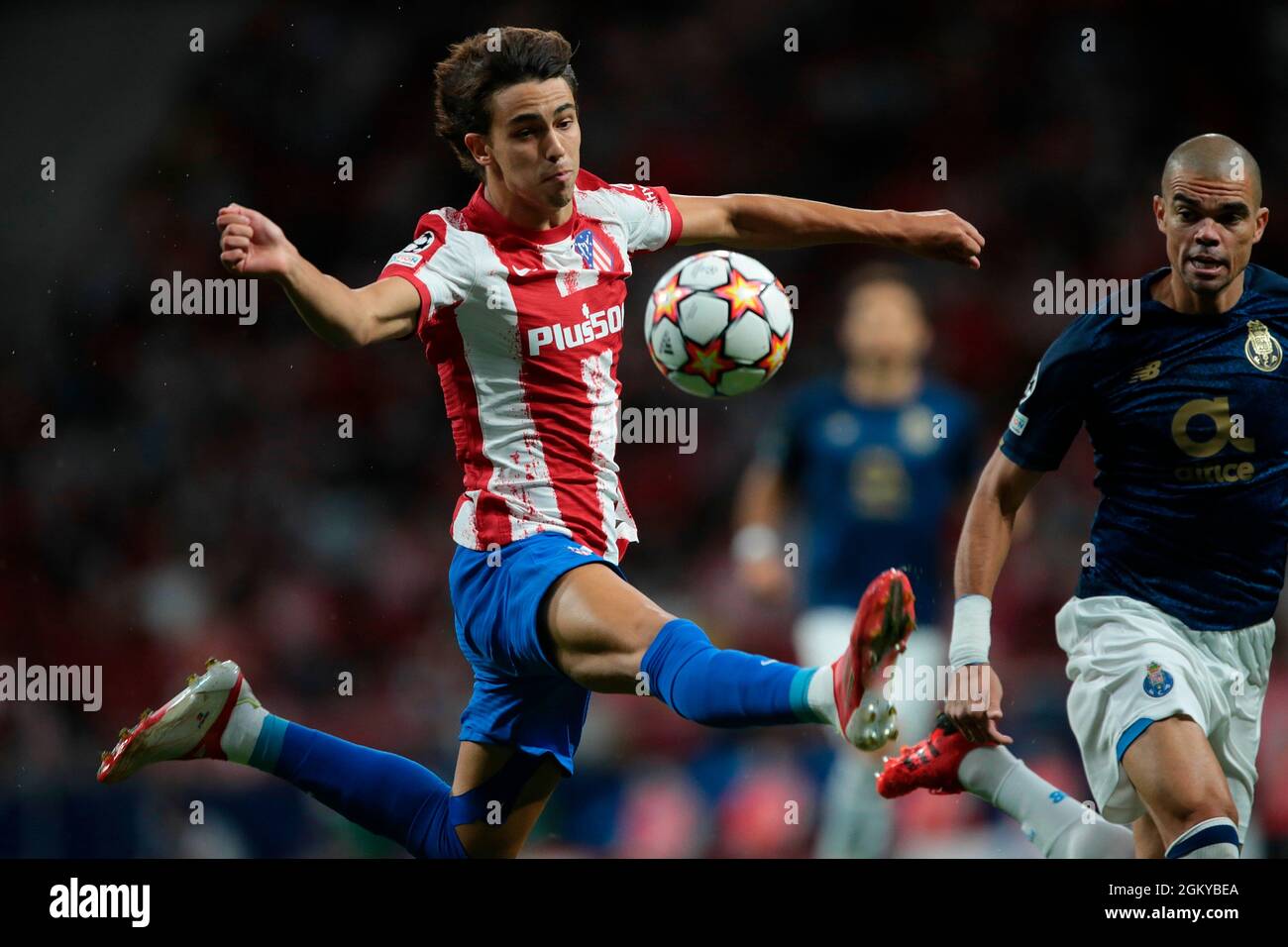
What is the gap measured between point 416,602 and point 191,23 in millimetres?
3905

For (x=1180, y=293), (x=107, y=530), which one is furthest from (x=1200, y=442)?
(x=107, y=530)

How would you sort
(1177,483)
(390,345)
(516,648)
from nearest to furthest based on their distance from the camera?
(516,648)
(1177,483)
(390,345)

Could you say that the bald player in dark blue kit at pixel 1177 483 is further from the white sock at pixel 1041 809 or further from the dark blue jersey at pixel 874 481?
the dark blue jersey at pixel 874 481

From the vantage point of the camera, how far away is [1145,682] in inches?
167

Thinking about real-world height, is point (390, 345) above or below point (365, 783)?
above

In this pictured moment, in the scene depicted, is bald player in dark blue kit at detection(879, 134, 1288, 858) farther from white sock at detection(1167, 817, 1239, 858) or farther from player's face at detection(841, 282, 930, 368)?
player's face at detection(841, 282, 930, 368)

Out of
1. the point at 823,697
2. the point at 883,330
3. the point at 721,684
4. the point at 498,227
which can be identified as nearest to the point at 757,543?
the point at 883,330

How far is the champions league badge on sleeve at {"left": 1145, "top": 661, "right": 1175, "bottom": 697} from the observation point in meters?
4.19

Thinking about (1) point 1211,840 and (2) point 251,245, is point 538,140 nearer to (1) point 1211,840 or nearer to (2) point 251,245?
(2) point 251,245

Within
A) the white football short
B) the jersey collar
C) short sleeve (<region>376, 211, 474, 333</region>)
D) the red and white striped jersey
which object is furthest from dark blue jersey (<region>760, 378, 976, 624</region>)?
short sleeve (<region>376, 211, 474, 333</region>)

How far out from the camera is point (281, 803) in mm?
6820

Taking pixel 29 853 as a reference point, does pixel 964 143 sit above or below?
above

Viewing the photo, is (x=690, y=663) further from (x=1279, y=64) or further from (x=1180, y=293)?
(x=1279, y=64)

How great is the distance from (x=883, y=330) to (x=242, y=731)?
3.34 meters
